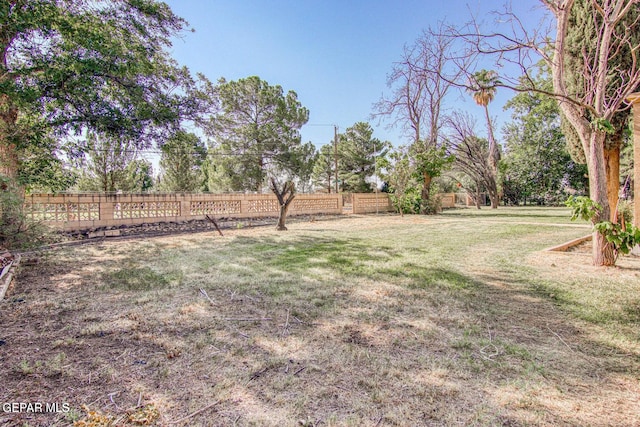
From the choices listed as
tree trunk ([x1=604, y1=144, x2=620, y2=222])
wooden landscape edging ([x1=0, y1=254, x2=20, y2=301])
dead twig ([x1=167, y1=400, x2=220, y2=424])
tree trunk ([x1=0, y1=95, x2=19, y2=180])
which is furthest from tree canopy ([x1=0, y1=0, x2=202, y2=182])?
tree trunk ([x1=604, y1=144, x2=620, y2=222])

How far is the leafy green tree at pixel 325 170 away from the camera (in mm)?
31605

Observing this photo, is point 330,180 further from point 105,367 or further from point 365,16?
point 105,367

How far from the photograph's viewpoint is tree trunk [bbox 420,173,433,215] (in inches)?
682

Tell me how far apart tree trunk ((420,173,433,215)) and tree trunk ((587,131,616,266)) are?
42.8 ft

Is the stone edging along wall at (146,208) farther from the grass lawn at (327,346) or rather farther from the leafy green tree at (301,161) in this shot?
the leafy green tree at (301,161)

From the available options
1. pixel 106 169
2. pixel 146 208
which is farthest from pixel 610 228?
pixel 106 169

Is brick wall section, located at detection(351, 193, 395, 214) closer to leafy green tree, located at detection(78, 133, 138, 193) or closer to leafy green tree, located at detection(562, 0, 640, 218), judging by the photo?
leafy green tree, located at detection(78, 133, 138, 193)

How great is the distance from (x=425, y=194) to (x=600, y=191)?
44.9 ft

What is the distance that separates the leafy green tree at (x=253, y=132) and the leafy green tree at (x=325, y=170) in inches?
301

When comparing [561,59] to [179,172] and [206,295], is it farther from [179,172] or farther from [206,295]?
[179,172]

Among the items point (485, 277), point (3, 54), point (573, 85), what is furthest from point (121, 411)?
point (573, 85)

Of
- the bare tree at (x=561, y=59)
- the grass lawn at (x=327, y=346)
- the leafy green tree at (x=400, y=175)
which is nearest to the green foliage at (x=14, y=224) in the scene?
the grass lawn at (x=327, y=346)

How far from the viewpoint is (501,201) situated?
1073 inches

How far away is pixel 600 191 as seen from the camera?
4.20 m
